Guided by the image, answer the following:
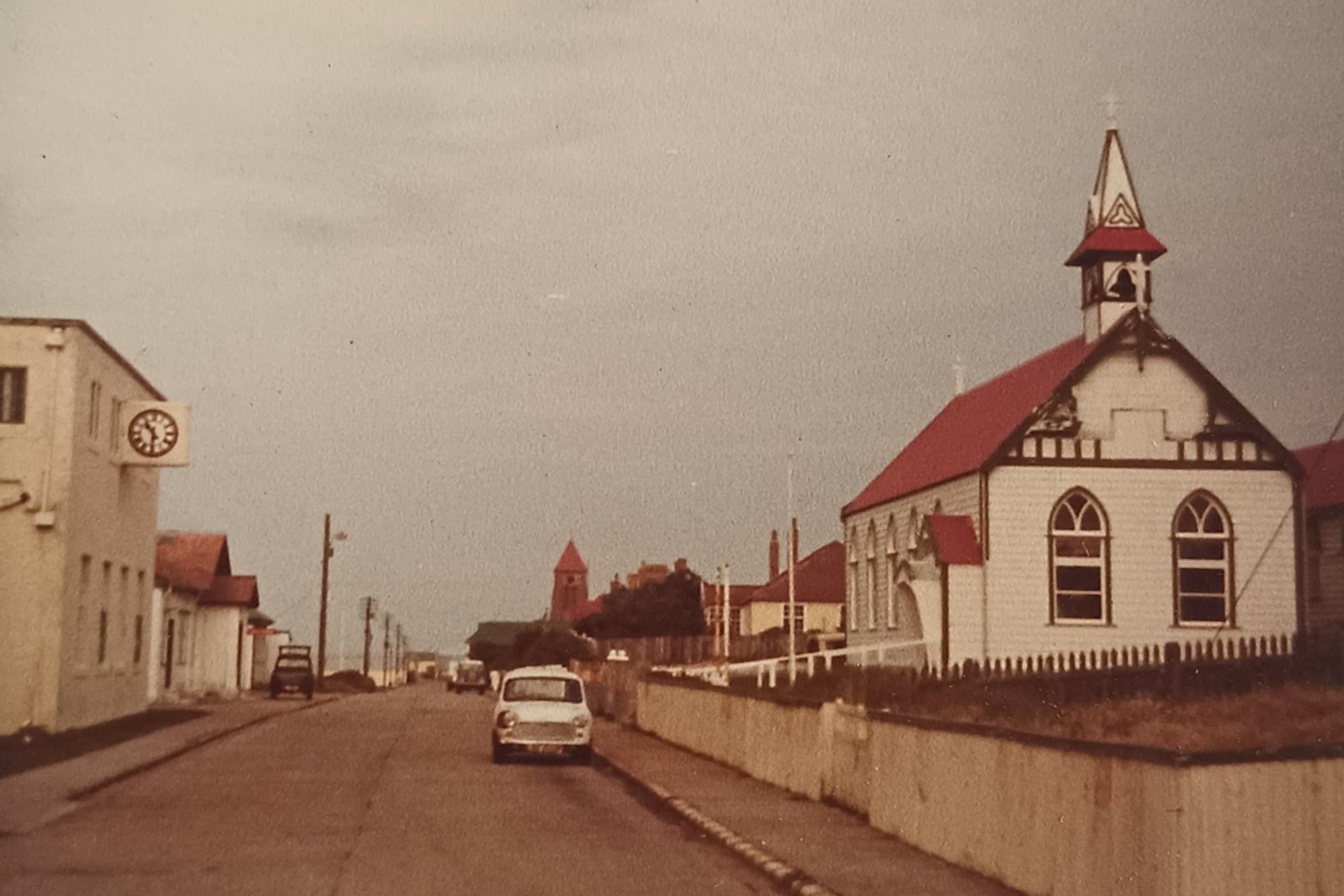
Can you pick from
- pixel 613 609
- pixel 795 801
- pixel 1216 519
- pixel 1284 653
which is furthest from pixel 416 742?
pixel 613 609

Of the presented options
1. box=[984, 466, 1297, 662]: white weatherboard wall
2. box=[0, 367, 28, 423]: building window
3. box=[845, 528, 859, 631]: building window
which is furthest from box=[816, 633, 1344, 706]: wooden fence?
box=[845, 528, 859, 631]: building window

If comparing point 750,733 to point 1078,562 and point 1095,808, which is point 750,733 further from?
point 1078,562

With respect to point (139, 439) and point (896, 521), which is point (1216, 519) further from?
point (139, 439)

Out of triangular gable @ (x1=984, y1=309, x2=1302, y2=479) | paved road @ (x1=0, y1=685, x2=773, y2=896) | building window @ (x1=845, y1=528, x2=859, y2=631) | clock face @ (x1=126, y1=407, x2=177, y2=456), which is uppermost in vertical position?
triangular gable @ (x1=984, y1=309, x2=1302, y2=479)

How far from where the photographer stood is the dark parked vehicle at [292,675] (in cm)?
6356

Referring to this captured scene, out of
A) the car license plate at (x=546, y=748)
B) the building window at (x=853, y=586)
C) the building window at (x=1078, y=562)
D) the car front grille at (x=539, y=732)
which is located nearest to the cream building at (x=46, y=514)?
the car front grille at (x=539, y=732)

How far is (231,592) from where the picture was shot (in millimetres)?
62812

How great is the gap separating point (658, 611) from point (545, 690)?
7892 cm

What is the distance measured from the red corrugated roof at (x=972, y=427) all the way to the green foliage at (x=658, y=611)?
4962 centimetres

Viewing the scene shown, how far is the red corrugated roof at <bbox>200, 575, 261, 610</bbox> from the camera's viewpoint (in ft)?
204

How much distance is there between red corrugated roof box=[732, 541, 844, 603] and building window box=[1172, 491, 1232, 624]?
55.2 meters

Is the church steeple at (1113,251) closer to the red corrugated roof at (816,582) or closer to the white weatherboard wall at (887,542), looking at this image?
the white weatherboard wall at (887,542)

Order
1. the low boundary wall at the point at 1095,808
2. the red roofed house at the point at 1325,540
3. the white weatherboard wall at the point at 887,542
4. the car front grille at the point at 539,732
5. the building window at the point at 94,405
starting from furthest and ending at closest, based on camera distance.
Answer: the red roofed house at the point at 1325,540, the white weatherboard wall at the point at 887,542, the building window at the point at 94,405, the car front grille at the point at 539,732, the low boundary wall at the point at 1095,808

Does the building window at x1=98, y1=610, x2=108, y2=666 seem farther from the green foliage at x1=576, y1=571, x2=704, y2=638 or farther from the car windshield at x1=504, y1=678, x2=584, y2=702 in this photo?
the green foliage at x1=576, y1=571, x2=704, y2=638
